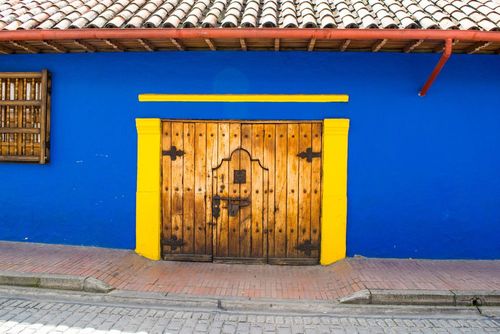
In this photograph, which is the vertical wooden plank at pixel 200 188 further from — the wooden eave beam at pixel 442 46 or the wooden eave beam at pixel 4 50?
the wooden eave beam at pixel 442 46

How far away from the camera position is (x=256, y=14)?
557cm

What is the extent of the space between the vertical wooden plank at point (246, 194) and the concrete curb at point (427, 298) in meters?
1.81

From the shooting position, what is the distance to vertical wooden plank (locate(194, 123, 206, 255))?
607 centimetres

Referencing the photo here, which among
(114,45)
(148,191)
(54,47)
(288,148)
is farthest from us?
(148,191)

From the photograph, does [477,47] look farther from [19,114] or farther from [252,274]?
[19,114]

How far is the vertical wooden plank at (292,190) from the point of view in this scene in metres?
5.98

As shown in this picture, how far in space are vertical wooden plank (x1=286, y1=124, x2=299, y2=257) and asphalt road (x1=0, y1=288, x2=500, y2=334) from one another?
1.57 m

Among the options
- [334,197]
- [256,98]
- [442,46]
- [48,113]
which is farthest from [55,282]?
[442,46]

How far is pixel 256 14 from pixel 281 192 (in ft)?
8.34

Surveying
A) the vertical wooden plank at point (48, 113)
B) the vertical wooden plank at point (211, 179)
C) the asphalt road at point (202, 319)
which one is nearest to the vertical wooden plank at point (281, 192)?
the vertical wooden plank at point (211, 179)

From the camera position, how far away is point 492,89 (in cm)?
584

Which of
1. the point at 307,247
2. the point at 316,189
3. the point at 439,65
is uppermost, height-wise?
the point at 439,65

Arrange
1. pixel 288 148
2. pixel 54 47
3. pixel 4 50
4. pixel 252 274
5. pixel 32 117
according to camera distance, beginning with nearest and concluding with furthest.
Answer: pixel 252 274 → pixel 54 47 → pixel 288 148 → pixel 4 50 → pixel 32 117

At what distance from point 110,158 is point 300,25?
3.39 metres
